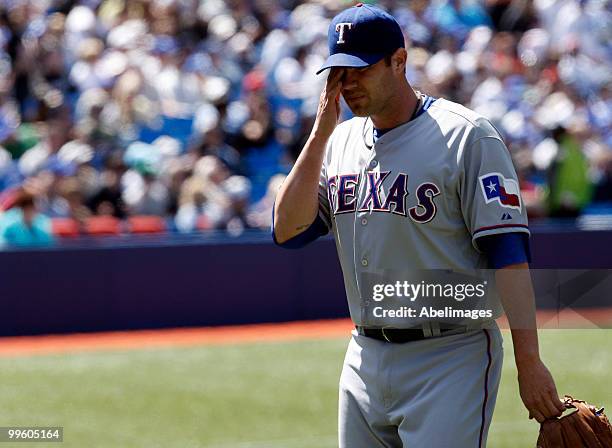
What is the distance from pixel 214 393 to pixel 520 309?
18.6 feet

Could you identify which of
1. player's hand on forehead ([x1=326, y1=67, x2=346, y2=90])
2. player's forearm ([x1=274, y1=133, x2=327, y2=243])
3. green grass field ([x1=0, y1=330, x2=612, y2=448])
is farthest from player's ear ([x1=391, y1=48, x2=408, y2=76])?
green grass field ([x1=0, y1=330, x2=612, y2=448])

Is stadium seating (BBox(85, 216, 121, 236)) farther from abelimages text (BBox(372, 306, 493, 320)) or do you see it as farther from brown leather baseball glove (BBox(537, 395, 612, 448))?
brown leather baseball glove (BBox(537, 395, 612, 448))

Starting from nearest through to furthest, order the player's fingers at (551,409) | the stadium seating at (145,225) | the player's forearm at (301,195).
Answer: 1. the player's fingers at (551,409)
2. the player's forearm at (301,195)
3. the stadium seating at (145,225)

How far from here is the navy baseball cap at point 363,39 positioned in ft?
12.1

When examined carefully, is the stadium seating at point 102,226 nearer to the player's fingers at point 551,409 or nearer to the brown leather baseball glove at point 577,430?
the brown leather baseball glove at point 577,430

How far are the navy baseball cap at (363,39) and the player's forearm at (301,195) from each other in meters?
0.28

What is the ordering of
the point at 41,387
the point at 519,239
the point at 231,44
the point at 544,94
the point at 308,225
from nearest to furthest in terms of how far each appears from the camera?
the point at 519,239
the point at 308,225
the point at 41,387
the point at 231,44
the point at 544,94

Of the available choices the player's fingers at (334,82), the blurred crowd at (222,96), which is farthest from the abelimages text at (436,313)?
the blurred crowd at (222,96)

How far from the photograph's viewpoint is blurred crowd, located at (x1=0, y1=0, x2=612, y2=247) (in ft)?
40.0

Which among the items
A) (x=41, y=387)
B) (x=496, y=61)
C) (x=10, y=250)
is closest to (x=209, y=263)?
(x=10, y=250)

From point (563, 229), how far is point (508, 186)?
33.3ft

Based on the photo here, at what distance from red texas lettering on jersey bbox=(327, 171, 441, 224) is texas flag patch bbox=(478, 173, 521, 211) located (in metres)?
0.16

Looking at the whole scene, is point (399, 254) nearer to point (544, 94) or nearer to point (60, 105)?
point (60, 105)

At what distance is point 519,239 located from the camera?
3574 millimetres
